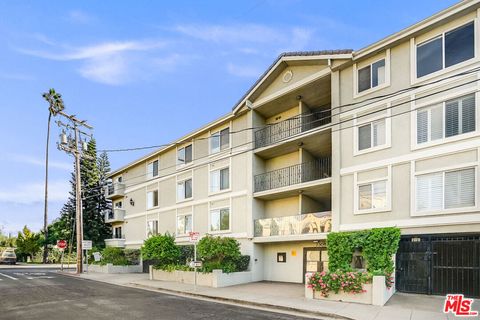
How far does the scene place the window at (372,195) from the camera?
50.0 feet

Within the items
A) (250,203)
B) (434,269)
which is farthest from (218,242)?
(434,269)

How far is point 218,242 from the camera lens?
19.0 metres

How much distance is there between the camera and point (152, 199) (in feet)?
98.4

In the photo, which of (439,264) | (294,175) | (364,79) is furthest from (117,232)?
(439,264)

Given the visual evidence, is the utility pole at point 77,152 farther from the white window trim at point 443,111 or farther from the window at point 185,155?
the white window trim at point 443,111

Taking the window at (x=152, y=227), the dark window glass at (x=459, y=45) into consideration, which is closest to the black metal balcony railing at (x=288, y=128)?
the dark window glass at (x=459, y=45)

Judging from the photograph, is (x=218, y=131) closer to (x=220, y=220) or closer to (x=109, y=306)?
(x=220, y=220)

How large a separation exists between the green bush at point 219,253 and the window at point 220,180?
14.2 feet

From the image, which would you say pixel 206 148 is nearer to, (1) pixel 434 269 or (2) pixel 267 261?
(2) pixel 267 261

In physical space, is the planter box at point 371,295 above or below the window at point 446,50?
below

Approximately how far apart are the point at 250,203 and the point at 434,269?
9.78 metres

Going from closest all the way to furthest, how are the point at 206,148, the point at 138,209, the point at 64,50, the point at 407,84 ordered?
the point at 407,84
the point at 64,50
the point at 206,148
the point at 138,209

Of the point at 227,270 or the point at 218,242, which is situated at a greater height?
the point at 218,242

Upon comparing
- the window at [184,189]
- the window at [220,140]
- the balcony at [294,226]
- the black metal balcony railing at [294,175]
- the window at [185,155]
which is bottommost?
the balcony at [294,226]
